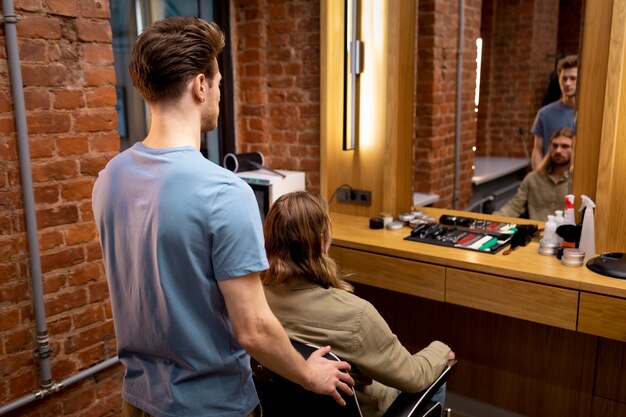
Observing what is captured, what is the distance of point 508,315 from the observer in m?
2.26

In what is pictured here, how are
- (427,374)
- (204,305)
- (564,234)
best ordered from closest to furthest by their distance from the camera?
(204,305) → (427,374) → (564,234)

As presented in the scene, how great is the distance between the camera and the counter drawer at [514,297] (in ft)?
6.97

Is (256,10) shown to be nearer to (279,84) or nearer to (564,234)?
(279,84)

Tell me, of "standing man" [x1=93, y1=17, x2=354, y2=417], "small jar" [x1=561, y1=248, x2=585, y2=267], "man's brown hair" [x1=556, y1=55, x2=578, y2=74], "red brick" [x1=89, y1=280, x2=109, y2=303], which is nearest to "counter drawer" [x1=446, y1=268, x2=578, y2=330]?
"small jar" [x1=561, y1=248, x2=585, y2=267]

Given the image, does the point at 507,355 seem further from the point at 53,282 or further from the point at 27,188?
the point at 27,188

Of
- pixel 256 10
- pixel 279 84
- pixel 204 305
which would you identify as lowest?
pixel 204 305

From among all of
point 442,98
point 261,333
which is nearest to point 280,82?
point 442,98

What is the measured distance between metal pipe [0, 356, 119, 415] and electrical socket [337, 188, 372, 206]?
1.42 m

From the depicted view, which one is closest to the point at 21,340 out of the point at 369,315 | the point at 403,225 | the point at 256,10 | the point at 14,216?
the point at 14,216

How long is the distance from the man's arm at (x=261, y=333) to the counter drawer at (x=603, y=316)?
3.83 feet

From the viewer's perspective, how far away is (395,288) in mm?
2570

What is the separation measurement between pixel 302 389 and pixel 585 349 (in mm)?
1468

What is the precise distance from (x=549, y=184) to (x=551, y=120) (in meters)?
0.28

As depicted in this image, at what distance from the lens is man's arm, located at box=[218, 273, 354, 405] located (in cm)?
122
